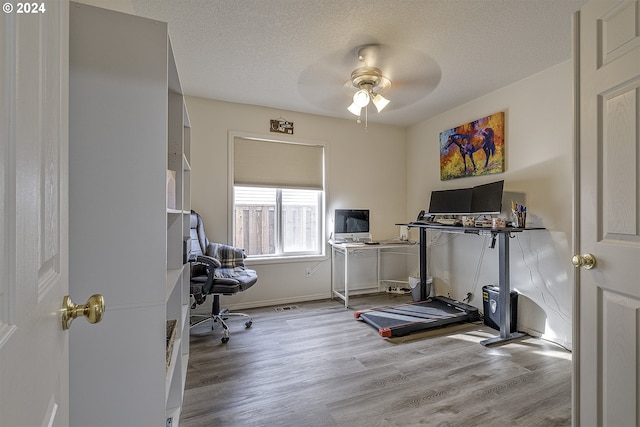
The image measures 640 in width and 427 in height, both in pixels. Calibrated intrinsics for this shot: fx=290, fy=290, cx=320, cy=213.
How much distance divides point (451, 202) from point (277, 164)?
2.19m

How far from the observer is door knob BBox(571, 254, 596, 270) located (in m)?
1.17

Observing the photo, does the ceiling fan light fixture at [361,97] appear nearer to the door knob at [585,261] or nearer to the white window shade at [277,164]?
the white window shade at [277,164]

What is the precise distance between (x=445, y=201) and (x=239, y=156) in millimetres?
2582

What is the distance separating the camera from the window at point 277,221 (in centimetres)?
368

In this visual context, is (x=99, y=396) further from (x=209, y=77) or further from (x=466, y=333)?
(x=466, y=333)

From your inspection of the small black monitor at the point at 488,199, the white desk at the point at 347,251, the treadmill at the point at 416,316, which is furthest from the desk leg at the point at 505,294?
the white desk at the point at 347,251

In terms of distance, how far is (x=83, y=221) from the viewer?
98 centimetres

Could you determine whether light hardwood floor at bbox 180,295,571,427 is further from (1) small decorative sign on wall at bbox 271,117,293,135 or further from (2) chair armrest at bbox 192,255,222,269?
(1) small decorative sign on wall at bbox 271,117,293,135

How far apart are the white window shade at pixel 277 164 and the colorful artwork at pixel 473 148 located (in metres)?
1.63

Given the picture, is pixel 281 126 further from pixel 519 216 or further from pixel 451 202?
pixel 519 216

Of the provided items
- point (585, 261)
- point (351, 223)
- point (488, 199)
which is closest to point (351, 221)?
point (351, 223)

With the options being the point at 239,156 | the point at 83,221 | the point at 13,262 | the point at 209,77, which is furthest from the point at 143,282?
the point at 239,156

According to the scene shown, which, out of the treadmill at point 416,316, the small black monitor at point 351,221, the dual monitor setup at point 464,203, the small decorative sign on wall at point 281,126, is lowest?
the treadmill at point 416,316

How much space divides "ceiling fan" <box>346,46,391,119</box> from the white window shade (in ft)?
4.27
